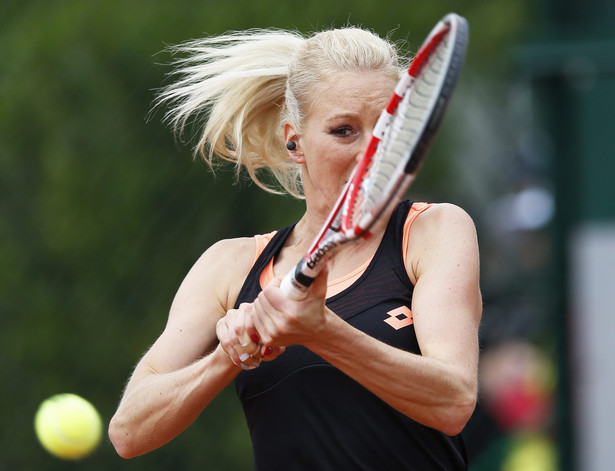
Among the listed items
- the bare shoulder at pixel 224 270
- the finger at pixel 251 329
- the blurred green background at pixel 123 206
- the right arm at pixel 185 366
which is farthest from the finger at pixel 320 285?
the blurred green background at pixel 123 206

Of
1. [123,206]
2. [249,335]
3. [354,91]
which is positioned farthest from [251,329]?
[123,206]

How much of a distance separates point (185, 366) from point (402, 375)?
62 centimetres

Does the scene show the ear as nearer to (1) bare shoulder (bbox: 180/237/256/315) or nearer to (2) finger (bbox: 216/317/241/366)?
(1) bare shoulder (bbox: 180/237/256/315)

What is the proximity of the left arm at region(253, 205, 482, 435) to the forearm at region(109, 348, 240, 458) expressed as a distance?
0.28 m

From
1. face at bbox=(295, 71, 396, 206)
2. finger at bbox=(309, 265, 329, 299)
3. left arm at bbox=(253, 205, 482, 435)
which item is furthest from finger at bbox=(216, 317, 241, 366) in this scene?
face at bbox=(295, 71, 396, 206)

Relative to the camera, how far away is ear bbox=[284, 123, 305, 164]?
2428mm

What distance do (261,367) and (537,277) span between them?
2.48 m

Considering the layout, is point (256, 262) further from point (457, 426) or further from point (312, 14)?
point (312, 14)

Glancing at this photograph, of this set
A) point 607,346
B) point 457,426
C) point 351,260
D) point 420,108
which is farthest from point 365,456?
point 607,346

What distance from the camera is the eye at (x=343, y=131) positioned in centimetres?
223

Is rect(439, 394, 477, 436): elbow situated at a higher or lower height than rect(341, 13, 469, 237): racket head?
lower

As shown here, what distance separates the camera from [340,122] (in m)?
2.23

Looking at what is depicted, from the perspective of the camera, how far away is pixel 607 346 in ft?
13.0

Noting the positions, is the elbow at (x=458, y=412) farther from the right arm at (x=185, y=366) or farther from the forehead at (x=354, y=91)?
the forehead at (x=354, y=91)
